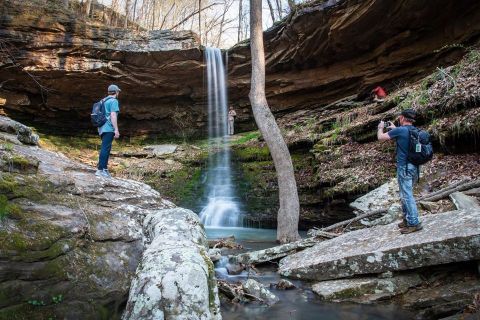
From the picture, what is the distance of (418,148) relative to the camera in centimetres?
491

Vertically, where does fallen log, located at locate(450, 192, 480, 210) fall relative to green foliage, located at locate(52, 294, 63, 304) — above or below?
above

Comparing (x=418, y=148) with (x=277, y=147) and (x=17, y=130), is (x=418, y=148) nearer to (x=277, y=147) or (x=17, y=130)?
(x=277, y=147)

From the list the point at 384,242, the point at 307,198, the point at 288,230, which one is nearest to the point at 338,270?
the point at 384,242

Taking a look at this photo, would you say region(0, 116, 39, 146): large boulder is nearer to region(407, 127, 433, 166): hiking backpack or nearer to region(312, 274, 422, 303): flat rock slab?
region(312, 274, 422, 303): flat rock slab

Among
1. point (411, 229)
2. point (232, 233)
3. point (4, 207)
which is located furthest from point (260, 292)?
point (232, 233)

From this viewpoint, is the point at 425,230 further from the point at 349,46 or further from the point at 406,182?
the point at 349,46

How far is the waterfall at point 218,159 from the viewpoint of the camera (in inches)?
500

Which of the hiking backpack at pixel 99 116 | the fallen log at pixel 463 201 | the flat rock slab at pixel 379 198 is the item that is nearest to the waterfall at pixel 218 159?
the flat rock slab at pixel 379 198

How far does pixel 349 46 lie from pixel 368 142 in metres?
6.27

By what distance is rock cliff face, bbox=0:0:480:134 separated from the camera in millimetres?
13812

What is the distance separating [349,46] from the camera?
15656mm

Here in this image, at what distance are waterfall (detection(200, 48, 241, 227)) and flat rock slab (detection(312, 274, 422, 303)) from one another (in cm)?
741

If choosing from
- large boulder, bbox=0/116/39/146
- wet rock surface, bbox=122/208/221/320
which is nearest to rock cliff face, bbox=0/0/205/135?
large boulder, bbox=0/116/39/146

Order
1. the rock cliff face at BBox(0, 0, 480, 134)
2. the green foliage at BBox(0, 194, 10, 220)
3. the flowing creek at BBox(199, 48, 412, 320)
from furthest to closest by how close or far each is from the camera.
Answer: the rock cliff face at BBox(0, 0, 480, 134) → the flowing creek at BBox(199, 48, 412, 320) → the green foliage at BBox(0, 194, 10, 220)
